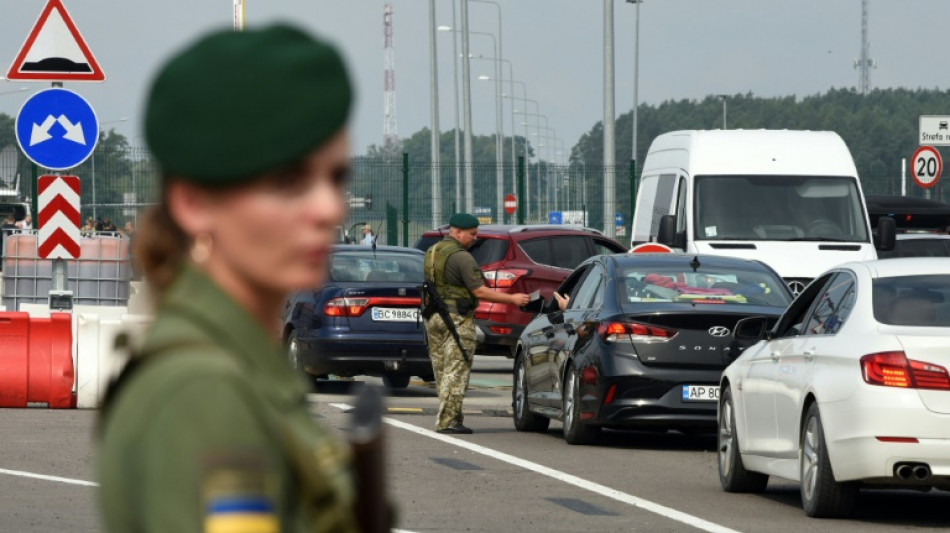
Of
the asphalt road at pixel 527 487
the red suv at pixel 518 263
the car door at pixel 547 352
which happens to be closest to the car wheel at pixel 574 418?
the asphalt road at pixel 527 487

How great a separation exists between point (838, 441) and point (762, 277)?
5.47m

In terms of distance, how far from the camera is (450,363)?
53.2ft

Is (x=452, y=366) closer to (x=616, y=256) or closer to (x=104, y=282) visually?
(x=616, y=256)

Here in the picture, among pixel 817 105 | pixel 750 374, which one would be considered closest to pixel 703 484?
pixel 750 374

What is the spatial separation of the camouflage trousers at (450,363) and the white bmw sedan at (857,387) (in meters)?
4.49

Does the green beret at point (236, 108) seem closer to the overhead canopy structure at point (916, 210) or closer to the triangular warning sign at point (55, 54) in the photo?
the triangular warning sign at point (55, 54)

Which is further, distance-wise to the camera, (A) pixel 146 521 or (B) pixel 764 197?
(B) pixel 764 197

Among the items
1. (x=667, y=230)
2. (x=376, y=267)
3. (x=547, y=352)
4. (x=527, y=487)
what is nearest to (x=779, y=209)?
(x=667, y=230)

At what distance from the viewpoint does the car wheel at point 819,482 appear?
1051 centimetres

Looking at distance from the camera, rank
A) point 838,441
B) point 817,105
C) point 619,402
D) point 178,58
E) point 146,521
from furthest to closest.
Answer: point 817,105
point 619,402
point 838,441
point 178,58
point 146,521

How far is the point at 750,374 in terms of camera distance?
40.2ft

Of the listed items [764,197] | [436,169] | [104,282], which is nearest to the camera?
[764,197]

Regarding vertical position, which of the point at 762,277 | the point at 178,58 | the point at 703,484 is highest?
the point at 178,58

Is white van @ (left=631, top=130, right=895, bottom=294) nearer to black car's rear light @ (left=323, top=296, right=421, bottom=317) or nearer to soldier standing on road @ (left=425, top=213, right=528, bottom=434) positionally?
black car's rear light @ (left=323, top=296, right=421, bottom=317)
